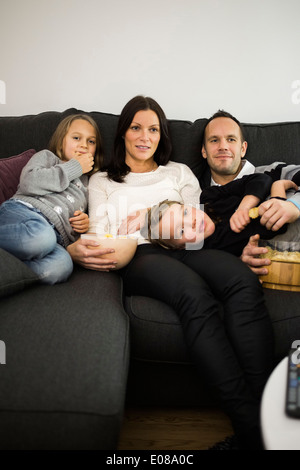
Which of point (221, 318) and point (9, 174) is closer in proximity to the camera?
point (221, 318)

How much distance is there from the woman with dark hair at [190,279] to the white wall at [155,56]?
552 mm

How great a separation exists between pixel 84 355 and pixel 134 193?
3.35 ft

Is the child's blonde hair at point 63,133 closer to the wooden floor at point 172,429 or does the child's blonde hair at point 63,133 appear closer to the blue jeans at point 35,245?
the blue jeans at point 35,245

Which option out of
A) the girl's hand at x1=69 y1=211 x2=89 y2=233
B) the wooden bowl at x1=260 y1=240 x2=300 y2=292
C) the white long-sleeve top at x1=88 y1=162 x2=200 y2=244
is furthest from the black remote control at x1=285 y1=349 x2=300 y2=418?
the girl's hand at x1=69 y1=211 x2=89 y2=233

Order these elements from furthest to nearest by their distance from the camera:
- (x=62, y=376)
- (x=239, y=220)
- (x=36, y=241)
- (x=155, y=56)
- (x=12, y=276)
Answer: (x=155, y=56)
(x=239, y=220)
(x=36, y=241)
(x=12, y=276)
(x=62, y=376)

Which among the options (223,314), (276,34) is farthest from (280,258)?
(276,34)

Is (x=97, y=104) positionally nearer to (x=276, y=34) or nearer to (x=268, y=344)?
(x=276, y=34)

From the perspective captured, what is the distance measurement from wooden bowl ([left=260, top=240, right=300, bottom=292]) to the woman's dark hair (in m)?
0.79

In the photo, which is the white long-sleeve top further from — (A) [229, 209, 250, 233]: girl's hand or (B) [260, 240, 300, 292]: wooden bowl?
(B) [260, 240, 300, 292]: wooden bowl

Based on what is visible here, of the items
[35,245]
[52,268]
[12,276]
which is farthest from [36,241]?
[12,276]

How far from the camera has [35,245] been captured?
4.48 ft

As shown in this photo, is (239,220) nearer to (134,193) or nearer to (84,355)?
(134,193)

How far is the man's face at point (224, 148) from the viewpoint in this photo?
182cm

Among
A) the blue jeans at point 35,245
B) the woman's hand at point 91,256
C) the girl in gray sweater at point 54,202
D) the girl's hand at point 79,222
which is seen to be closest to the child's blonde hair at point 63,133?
the girl in gray sweater at point 54,202
